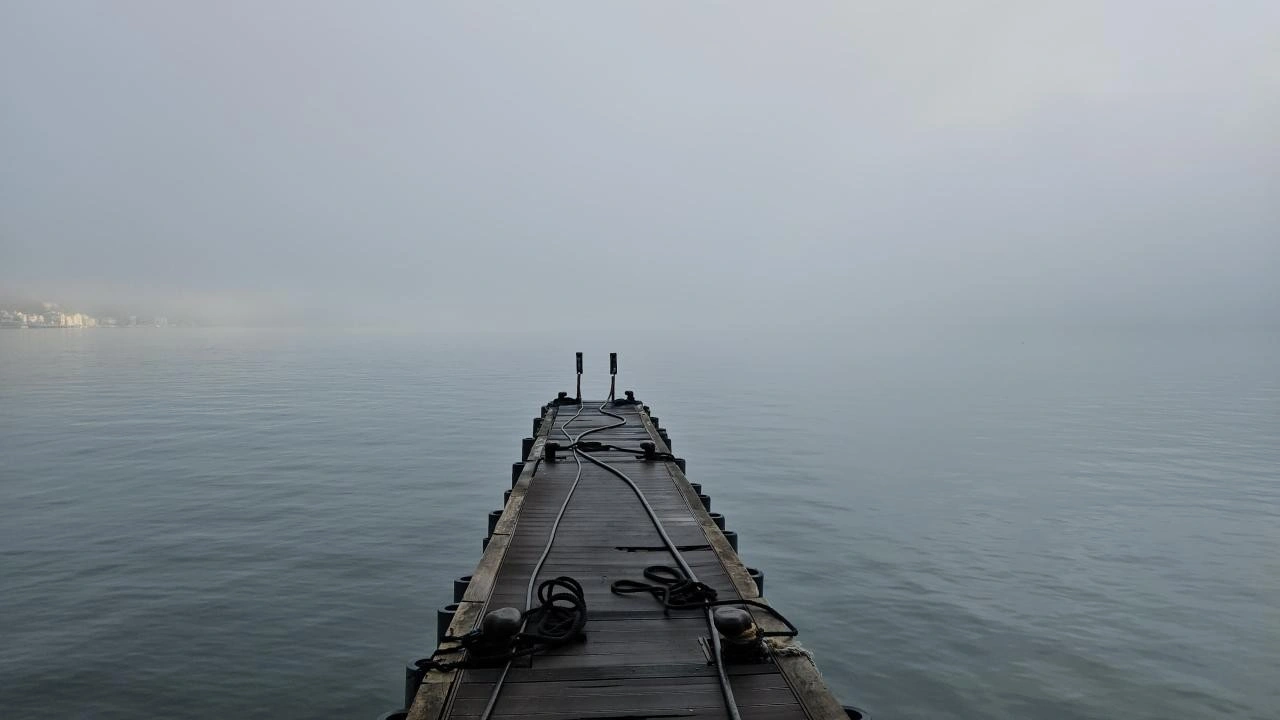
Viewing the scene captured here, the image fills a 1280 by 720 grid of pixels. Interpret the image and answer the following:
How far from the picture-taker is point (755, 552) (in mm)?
14984

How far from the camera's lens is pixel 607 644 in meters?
6.09

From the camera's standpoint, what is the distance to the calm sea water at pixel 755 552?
30.9 feet

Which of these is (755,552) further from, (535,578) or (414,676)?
(414,676)

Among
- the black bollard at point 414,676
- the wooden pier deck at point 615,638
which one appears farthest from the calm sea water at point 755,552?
the black bollard at point 414,676

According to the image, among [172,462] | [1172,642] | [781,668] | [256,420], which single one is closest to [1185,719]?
[1172,642]

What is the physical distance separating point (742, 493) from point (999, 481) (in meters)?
7.35

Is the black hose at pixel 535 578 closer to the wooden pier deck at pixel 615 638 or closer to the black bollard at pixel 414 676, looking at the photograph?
the wooden pier deck at pixel 615 638

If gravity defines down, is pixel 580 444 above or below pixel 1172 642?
above

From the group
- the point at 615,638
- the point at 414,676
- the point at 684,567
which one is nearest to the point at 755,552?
the point at 684,567

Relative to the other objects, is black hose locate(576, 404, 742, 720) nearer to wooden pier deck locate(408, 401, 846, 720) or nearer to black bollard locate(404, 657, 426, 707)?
wooden pier deck locate(408, 401, 846, 720)

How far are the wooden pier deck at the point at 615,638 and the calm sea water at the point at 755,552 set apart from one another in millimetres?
2473

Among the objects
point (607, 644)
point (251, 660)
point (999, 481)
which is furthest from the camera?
point (999, 481)

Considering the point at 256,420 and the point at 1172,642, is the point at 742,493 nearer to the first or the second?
the point at 1172,642

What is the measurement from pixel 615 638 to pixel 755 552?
30.2 ft
